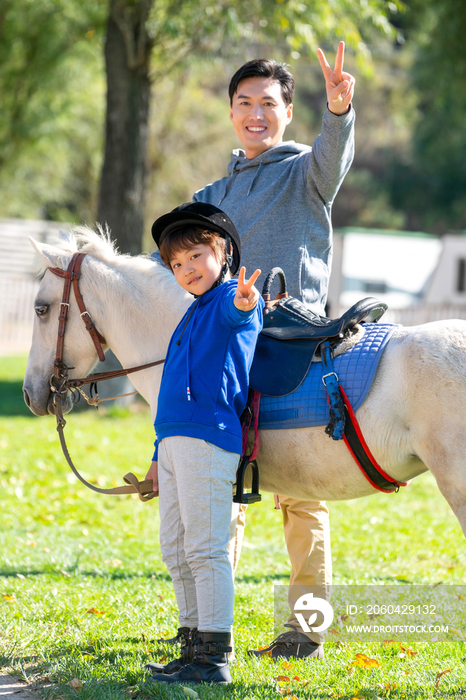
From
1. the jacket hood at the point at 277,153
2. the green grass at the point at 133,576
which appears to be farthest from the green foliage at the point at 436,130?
the jacket hood at the point at 277,153

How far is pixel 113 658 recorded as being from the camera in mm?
3238

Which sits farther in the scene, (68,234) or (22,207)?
(22,207)

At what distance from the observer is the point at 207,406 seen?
262 cm

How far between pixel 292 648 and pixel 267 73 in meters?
2.77

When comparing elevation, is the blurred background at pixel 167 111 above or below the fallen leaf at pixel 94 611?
above

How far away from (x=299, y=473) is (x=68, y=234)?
1.68 metres

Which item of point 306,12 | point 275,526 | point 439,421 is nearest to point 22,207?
point 306,12

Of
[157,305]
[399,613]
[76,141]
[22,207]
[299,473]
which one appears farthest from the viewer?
[22,207]

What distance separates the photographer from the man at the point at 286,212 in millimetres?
3137

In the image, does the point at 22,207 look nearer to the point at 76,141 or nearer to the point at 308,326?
the point at 76,141

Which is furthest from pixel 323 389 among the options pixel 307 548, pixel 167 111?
pixel 167 111

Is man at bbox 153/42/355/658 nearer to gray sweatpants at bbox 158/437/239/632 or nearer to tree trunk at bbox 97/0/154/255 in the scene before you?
gray sweatpants at bbox 158/437/239/632

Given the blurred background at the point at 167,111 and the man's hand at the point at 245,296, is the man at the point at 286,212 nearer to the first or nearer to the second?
the man's hand at the point at 245,296

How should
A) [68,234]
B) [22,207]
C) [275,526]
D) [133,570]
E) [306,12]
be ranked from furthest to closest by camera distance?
1. [22,207]
2. [306,12]
3. [275,526]
4. [133,570]
5. [68,234]
